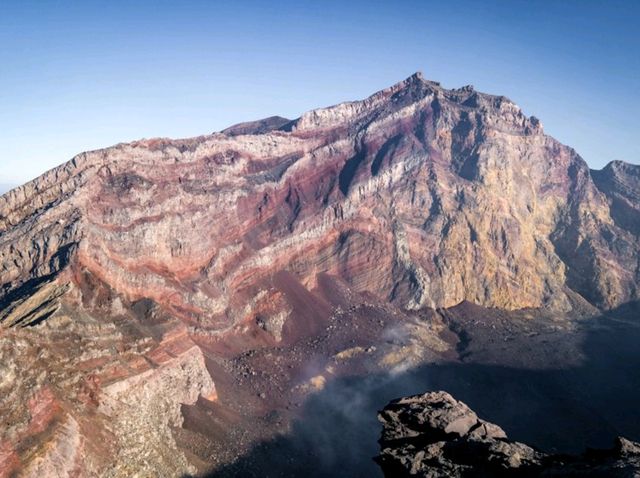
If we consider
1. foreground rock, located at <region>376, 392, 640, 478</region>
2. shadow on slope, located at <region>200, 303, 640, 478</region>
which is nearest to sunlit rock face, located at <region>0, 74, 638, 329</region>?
shadow on slope, located at <region>200, 303, 640, 478</region>

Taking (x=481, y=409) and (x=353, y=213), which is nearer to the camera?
(x=481, y=409)

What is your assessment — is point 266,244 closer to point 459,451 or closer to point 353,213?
point 353,213

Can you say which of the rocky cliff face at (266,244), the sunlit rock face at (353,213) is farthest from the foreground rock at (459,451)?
the sunlit rock face at (353,213)

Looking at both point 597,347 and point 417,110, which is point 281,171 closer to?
point 417,110

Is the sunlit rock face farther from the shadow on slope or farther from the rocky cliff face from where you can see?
the shadow on slope

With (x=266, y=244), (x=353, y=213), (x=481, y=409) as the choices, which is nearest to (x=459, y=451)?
(x=481, y=409)

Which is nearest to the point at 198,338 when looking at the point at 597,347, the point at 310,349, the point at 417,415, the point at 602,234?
the point at 310,349
